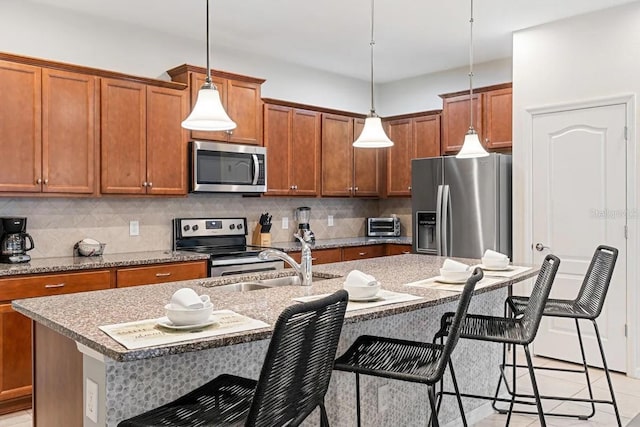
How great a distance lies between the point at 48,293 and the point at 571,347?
391 cm

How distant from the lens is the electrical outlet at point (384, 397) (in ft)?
8.28

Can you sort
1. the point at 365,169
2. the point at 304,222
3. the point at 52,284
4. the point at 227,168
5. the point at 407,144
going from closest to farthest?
1. the point at 52,284
2. the point at 227,168
3. the point at 304,222
4. the point at 407,144
5. the point at 365,169

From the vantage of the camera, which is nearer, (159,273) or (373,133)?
(373,133)

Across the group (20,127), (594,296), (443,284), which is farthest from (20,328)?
(594,296)

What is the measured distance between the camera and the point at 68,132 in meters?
3.78

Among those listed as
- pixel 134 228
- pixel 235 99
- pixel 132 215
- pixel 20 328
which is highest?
pixel 235 99

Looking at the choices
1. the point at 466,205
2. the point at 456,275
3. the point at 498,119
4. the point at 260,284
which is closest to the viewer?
the point at 456,275

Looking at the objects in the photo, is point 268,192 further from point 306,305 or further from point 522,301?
point 306,305

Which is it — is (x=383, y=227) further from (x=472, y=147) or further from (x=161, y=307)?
(x=161, y=307)

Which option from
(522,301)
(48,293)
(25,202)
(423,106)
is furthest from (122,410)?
(423,106)

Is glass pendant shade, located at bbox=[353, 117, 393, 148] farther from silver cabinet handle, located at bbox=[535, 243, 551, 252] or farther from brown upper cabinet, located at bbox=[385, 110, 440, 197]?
brown upper cabinet, located at bbox=[385, 110, 440, 197]

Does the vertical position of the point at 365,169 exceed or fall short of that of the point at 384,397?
it exceeds it

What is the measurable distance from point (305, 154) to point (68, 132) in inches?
91.1

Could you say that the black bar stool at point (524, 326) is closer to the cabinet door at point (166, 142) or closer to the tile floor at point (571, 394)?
the tile floor at point (571, 394)
